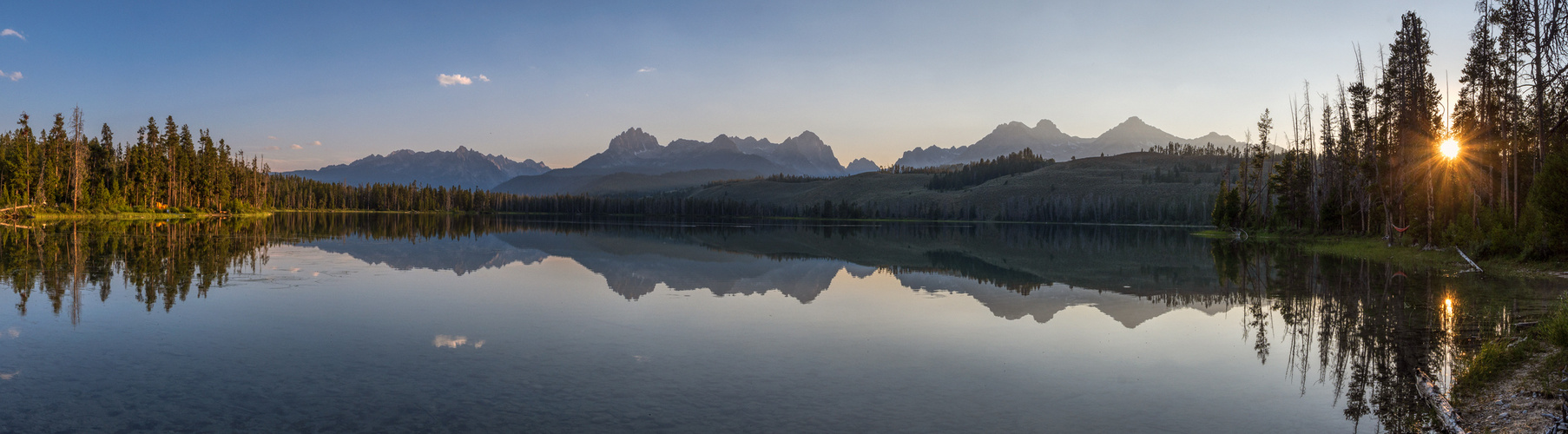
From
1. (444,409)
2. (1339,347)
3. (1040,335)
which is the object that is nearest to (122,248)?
(444,409)

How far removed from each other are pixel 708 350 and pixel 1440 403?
9290mm

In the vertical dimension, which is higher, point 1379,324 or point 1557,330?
point 1557,330

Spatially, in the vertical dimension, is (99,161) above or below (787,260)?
above

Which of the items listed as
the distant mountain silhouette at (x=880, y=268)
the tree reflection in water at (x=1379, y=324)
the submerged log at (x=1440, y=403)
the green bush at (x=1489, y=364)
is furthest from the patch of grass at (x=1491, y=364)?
the distant mountain silhouette at (x=880, y=268)

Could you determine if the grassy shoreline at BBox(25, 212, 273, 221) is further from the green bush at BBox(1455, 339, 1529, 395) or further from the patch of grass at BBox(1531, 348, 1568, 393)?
the patch of grass at BBox(1531, 348, 1568, 393)

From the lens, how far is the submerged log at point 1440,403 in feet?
25.6

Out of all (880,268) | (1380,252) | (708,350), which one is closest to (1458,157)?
(1380,252)

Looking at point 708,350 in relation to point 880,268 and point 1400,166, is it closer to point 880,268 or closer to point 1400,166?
point 880,268

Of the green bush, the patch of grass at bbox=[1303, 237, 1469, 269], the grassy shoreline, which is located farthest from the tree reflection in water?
the grassy shoreline

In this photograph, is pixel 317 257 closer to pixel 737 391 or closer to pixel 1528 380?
pixel 737 391

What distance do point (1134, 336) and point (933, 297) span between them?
6.44 meters

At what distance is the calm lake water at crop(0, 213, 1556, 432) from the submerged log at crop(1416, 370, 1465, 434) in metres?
0.23

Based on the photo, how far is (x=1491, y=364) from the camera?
10109 millimetres

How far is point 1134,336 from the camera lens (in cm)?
1427
